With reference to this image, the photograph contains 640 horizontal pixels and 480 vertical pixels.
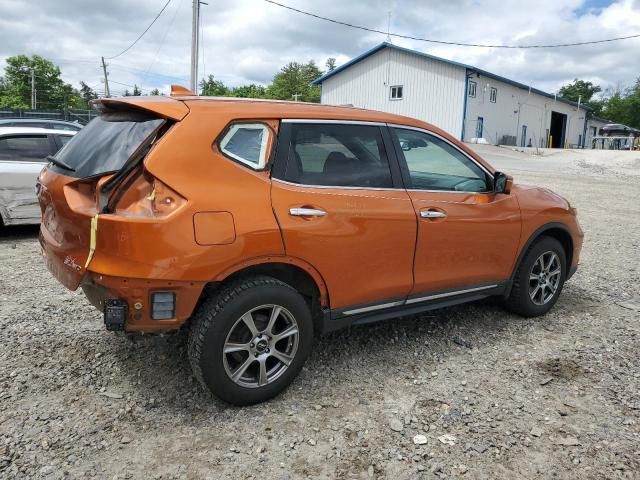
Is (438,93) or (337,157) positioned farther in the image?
(438,93)

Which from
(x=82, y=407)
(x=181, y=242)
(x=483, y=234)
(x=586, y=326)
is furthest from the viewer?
(x=586, y=326)

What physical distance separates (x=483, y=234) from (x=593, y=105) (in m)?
102

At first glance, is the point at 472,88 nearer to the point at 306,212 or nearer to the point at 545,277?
the point at 545,277

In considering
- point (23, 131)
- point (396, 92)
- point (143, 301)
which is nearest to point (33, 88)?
point (396, 92)

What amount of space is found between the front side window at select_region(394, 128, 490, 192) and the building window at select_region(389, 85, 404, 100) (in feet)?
109

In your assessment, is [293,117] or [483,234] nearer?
[293,117]

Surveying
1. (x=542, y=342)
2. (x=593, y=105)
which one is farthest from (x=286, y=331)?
(x=593, y=105)

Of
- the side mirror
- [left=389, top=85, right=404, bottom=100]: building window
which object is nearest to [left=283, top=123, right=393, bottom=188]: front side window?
the side mirror

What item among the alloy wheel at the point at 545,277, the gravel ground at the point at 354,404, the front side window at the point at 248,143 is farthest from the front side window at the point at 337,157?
the alloy wheel at the point at 545,277

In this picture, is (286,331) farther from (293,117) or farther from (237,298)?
(293,117)

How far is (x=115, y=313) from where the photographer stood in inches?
105

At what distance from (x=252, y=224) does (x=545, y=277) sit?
3.02 metres

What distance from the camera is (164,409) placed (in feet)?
10.0

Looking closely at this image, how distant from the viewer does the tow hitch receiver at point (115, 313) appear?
2.68 metres
